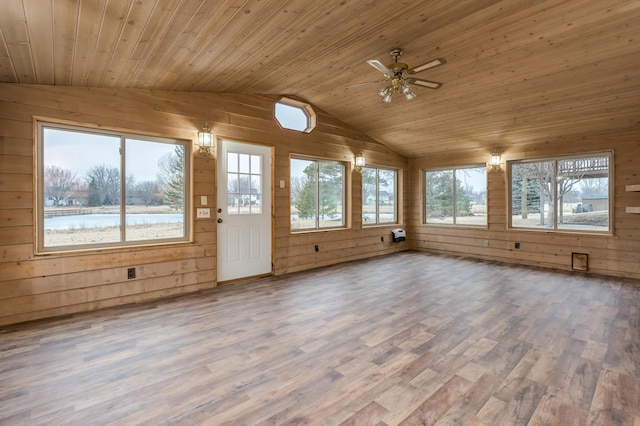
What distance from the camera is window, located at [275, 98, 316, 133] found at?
5498 millimetres

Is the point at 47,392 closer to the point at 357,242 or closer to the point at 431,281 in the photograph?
the point at 431,281

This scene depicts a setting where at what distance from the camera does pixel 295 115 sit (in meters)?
5.82

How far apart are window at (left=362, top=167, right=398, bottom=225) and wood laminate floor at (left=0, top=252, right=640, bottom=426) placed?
127 inches

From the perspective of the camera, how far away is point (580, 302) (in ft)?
12.8

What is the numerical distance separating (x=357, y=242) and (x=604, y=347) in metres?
4.43

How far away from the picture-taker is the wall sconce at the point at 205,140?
440 cm

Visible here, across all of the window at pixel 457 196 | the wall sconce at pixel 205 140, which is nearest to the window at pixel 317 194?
the wall sconce at pixel 205 140

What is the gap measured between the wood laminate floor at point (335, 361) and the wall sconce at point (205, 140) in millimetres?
2025

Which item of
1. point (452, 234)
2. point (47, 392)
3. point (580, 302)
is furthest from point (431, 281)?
point (47, 392)

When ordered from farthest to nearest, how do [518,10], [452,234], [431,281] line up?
1. [452,234]
2. [431,281]
3. [518,10]

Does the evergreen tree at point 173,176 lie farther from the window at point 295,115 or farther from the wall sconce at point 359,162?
the wall sconce at point 359,162

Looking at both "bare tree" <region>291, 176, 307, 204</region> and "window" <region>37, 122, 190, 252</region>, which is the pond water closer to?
"window" <region>37, 122, 190, 252</region>

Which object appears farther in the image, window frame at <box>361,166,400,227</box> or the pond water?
window frame at <box>361,166,400,227</box>

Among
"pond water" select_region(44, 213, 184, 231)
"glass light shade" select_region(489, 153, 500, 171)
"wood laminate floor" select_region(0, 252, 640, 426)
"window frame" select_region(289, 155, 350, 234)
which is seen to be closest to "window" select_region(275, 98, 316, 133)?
"window frame" select_region(289, 155, 350, 234)
